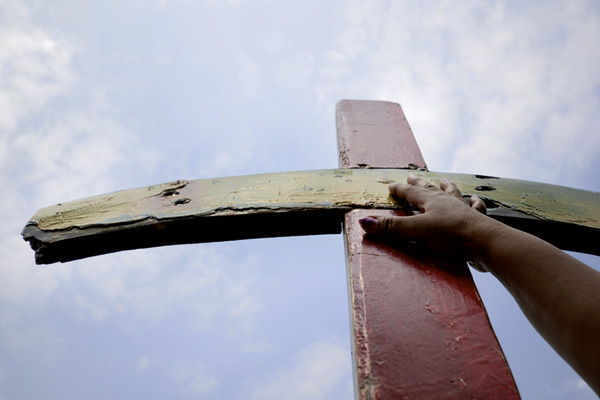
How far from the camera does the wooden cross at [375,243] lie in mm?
618

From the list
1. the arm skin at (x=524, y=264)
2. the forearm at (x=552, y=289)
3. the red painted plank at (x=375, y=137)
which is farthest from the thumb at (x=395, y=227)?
the red painted plank at (x=375, y=137)

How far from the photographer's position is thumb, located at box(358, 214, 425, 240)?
0.83m

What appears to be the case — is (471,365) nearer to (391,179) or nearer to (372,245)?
(372,245)

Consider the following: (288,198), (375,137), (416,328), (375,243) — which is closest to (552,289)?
(416,328)

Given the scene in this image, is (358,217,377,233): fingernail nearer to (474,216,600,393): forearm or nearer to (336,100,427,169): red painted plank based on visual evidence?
(474,216,600,393): forearm

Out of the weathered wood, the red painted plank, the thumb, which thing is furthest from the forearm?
the red painted plank

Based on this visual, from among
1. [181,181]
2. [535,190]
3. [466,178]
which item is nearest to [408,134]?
[466,178]

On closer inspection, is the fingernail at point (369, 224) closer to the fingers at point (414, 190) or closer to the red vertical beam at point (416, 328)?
the red vertical beam at point (416, 328)

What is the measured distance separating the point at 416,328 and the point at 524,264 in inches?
9.0

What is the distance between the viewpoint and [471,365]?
62cm

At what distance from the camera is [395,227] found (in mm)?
831

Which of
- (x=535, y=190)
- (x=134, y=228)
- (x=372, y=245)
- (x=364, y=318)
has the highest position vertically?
(x=535, y=190)

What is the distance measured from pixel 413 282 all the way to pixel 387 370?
22cm

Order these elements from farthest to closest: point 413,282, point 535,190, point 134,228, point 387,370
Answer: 1. point 535,190
2. point 134,228
3. point 413,282
4. point 387,370
